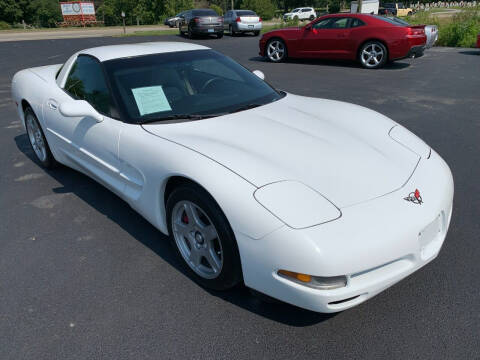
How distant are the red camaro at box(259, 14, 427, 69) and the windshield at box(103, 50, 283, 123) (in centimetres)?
759

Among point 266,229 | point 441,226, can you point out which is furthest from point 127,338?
point 441,226

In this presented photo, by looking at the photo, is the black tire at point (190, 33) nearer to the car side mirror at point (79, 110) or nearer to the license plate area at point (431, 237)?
the car side mirror at point (79, 110)

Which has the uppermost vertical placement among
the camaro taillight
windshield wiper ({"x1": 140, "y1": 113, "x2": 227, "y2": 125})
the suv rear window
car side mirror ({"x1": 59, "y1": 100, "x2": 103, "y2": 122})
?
the suv rear window

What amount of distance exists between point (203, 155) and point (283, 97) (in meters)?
1.44

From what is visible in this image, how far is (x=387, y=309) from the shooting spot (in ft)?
7.50

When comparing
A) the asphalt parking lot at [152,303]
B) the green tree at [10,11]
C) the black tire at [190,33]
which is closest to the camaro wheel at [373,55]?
the asphalt parking lot at [152,303]

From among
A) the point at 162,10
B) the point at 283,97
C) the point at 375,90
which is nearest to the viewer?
the point at 283,97

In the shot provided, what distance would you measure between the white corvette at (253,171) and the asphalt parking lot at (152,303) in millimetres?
270

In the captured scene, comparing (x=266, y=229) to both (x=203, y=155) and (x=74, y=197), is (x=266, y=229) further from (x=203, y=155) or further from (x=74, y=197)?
(x=74, y=197)

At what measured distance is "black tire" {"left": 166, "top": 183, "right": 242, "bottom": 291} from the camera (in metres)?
2.11

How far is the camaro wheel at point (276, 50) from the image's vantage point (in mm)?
11586

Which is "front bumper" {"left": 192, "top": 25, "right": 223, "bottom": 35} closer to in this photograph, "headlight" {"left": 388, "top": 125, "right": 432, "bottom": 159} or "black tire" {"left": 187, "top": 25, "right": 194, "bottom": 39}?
"black tire" {"left": 187, "top": 25, "right": 194, "bottom": 39}

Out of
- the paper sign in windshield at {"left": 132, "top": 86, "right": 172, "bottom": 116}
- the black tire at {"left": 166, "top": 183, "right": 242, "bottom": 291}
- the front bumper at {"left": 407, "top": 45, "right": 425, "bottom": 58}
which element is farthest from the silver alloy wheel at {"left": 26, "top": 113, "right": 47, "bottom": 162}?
the front bumper at {"left": 407, "top": 45, "right": 425, "bottom": 58}

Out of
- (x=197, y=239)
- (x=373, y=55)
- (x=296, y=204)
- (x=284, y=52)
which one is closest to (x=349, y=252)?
(x=296, y=204)
